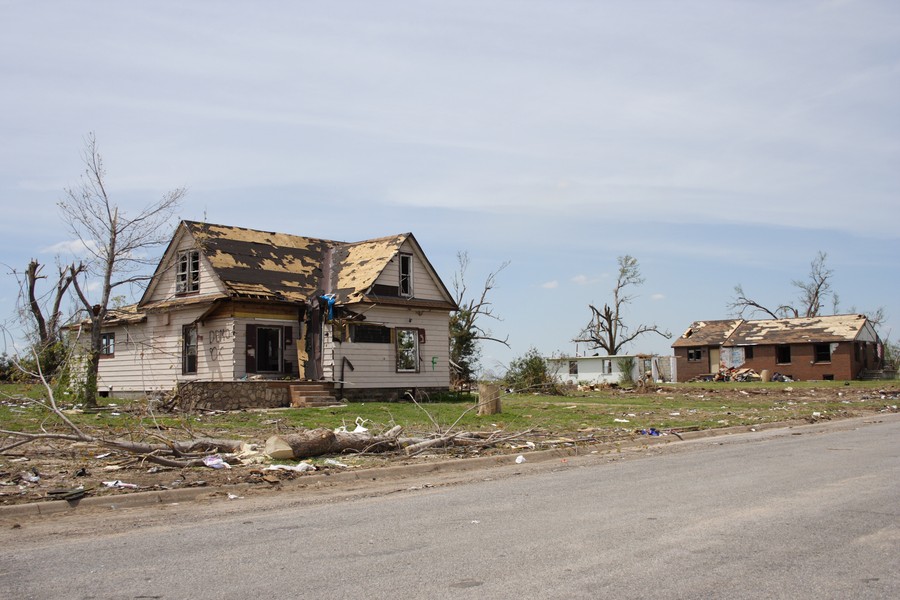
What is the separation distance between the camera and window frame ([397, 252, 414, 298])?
102ft

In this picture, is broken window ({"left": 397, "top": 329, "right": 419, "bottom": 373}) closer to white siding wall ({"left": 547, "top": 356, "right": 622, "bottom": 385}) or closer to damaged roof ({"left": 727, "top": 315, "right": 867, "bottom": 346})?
white siding wall ({"left": 547, "top": 356, "right": 622, "bottom": 385})

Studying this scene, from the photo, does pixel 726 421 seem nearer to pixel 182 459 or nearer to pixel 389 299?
pixel 389 299

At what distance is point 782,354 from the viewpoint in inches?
2295

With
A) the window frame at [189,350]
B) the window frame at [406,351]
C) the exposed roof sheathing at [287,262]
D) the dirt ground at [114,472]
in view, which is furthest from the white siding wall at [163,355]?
the dirt ground at [114,472]

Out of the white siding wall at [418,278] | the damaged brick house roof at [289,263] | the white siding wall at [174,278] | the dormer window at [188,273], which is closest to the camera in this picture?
the white siding wall at [174,278]

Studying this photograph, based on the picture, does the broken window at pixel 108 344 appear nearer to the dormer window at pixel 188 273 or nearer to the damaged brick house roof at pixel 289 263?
the damaged brick house roof at pixel 289 263

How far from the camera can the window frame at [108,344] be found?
33281mm

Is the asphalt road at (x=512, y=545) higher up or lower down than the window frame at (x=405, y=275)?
lower down

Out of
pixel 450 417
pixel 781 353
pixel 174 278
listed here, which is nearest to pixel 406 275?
pixel 174 278

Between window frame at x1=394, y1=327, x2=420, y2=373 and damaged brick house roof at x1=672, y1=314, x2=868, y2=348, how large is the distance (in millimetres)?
36001

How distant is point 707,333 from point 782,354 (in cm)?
640

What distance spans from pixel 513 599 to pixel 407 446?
365 inches

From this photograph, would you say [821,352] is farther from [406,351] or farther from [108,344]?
[108,344]

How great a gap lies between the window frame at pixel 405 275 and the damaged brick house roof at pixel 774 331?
36.4 m
